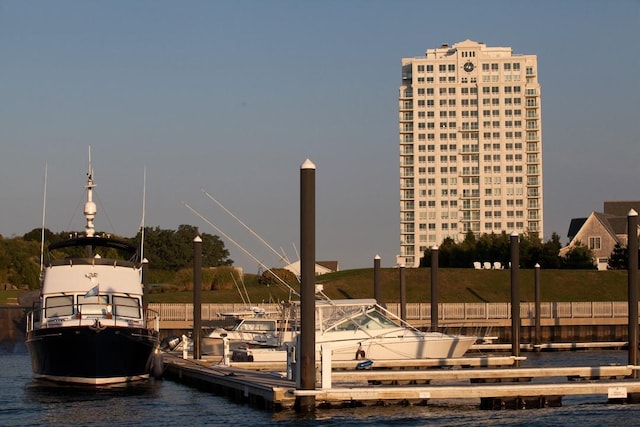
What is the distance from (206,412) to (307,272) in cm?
592

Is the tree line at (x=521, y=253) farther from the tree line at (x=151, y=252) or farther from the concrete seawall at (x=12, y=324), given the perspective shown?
the concrete seawall at (x=12, y=324)

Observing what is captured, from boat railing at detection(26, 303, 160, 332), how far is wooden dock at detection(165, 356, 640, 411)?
255cm

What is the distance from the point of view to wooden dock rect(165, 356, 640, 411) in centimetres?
2831

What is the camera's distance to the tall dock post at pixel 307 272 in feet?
88.1

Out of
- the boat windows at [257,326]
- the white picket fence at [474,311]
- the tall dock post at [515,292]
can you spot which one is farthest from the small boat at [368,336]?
the white picket fence at [474,311]

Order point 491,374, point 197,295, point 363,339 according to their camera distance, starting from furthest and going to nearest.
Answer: point 197,295, point 363,339, point 491,374

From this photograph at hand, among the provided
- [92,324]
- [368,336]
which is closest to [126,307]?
[92,324]

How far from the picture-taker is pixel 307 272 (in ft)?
88.2

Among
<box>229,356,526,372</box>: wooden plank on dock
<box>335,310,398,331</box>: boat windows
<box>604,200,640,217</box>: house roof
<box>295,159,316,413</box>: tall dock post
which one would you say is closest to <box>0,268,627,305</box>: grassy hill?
<box>335,310,398,331</box>: boat windows

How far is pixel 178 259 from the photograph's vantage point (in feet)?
454

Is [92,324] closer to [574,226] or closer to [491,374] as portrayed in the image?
[491,374]

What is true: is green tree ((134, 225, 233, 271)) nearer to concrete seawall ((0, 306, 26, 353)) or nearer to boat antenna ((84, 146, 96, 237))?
concrete seawall ((0, 306, 26, 353))

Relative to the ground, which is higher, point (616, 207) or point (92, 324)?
point (616, 207)

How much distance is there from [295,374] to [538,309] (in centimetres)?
2993
